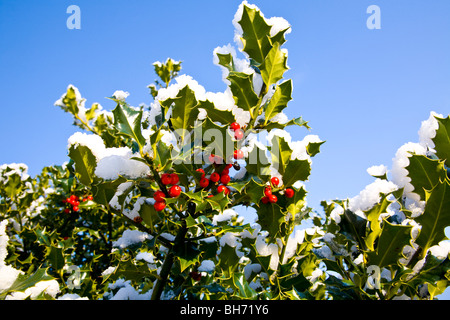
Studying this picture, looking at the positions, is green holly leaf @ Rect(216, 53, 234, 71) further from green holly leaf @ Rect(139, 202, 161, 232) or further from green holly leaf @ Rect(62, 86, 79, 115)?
green holly leaf @ Rect(62, 86, 79, 115)

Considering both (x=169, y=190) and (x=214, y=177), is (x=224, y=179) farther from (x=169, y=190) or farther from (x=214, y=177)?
(x=169, y=190)

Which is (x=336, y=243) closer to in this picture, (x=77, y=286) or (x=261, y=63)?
(x=261, y=63)

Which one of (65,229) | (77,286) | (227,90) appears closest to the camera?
(227,90)

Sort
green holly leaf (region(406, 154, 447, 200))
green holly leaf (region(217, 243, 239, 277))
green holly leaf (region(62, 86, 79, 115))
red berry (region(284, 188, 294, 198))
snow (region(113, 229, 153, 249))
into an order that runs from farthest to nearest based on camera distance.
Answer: green holly leaf (region(62, 86, 79, 115)) → green holly leaf (region(217, 243, 239, 277)) → snow (region(113, 229, 153, 249)) → red berry (region(284, 188, 294, 198)) → green holly leaf (region(406, 154, 447, 200))

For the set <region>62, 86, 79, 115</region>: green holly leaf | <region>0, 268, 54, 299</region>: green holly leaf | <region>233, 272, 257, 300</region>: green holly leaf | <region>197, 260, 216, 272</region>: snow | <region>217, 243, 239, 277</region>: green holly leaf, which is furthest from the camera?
<region>62, 86, 79, 115</region>: green holly leaf

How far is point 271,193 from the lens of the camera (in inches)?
58.8

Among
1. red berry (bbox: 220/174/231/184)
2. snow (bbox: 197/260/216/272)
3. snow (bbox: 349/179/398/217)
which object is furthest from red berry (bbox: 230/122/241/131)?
snow (bbox: 197/260/216/272)

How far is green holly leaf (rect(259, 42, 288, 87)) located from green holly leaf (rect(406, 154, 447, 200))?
66 cm

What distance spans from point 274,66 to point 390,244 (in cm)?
88

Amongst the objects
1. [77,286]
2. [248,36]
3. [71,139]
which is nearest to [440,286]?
[248,36]

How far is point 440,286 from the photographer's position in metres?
1.23

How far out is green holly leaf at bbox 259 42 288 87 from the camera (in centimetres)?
142

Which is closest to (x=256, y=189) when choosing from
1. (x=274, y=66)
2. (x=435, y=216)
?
(x=274, y=66)
